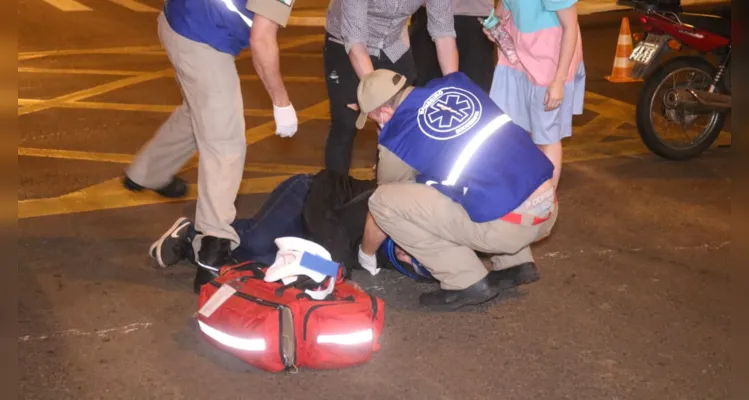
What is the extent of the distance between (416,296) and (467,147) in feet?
2.97

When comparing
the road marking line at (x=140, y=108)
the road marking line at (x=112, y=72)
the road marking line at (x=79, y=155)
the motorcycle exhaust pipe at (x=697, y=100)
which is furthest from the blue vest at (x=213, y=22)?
the road marking line at (x=112, y=72)

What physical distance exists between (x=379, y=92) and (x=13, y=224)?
111 inches

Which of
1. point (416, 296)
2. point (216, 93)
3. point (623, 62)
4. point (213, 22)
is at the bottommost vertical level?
point (623, 62)

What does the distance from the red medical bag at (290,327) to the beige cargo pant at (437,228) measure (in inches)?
18.5

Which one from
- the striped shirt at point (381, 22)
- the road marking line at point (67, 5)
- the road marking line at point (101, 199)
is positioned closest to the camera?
the striped shirt at point (381, 22)

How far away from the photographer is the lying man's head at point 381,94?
13.9 ft

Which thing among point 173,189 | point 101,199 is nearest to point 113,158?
point 101,199

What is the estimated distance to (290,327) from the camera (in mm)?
3896

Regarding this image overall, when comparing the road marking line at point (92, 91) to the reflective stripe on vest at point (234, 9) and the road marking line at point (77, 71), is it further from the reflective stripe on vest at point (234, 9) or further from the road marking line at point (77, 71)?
the reflective stripe on vest at point (234, 9)

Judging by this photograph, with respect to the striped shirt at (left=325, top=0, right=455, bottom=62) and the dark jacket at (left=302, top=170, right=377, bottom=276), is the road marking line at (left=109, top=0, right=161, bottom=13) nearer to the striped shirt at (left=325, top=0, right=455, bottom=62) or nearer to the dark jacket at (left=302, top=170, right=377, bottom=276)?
the striped shirt at (left=325, top=0, right=455, bottom=62)

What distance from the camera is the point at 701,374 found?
396 cm

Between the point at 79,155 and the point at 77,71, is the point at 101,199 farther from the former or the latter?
the point at 77,71

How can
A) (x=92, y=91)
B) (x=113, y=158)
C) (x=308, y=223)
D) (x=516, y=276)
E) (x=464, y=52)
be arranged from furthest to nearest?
(x=92, y=91)
(x=113, y=158)
(x=464, y=52)
(x=308, y=223)
(x=516, y=276)

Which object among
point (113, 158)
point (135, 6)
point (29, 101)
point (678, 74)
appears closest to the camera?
point (678, 74)
